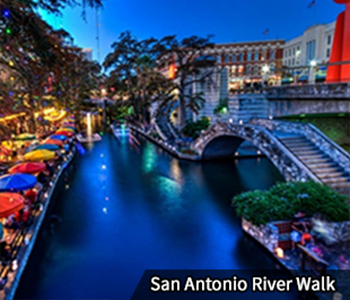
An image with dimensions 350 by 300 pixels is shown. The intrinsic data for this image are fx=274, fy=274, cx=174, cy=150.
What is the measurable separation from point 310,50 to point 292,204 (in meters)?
45.3

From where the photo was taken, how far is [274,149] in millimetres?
14680

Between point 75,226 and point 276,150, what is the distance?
10526 mm

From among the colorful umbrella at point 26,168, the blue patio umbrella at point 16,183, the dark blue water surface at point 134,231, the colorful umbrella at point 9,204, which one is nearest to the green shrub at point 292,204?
the dark blue water surface at point 134,231

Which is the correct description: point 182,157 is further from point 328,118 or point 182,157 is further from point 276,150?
point 328,118

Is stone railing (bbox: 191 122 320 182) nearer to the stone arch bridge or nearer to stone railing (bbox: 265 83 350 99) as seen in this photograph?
the stone arch bridge

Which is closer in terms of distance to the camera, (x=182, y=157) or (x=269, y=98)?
(x=269, y=98)

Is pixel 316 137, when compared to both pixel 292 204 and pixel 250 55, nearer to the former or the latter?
pixel 292 204

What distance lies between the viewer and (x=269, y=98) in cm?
2156

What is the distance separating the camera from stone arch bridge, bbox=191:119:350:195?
42.2 ft

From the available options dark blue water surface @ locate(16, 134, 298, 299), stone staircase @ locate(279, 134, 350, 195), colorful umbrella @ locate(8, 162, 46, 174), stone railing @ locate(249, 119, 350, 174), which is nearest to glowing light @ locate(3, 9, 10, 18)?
dark blue water surface @ locate(16, 134, 298, 299)

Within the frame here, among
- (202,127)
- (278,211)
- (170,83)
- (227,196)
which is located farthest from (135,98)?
(278,211)

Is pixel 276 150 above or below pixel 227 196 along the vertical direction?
above

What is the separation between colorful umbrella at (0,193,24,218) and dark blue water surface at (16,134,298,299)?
174 cm

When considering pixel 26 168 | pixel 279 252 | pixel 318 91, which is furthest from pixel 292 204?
pixel 26 168
